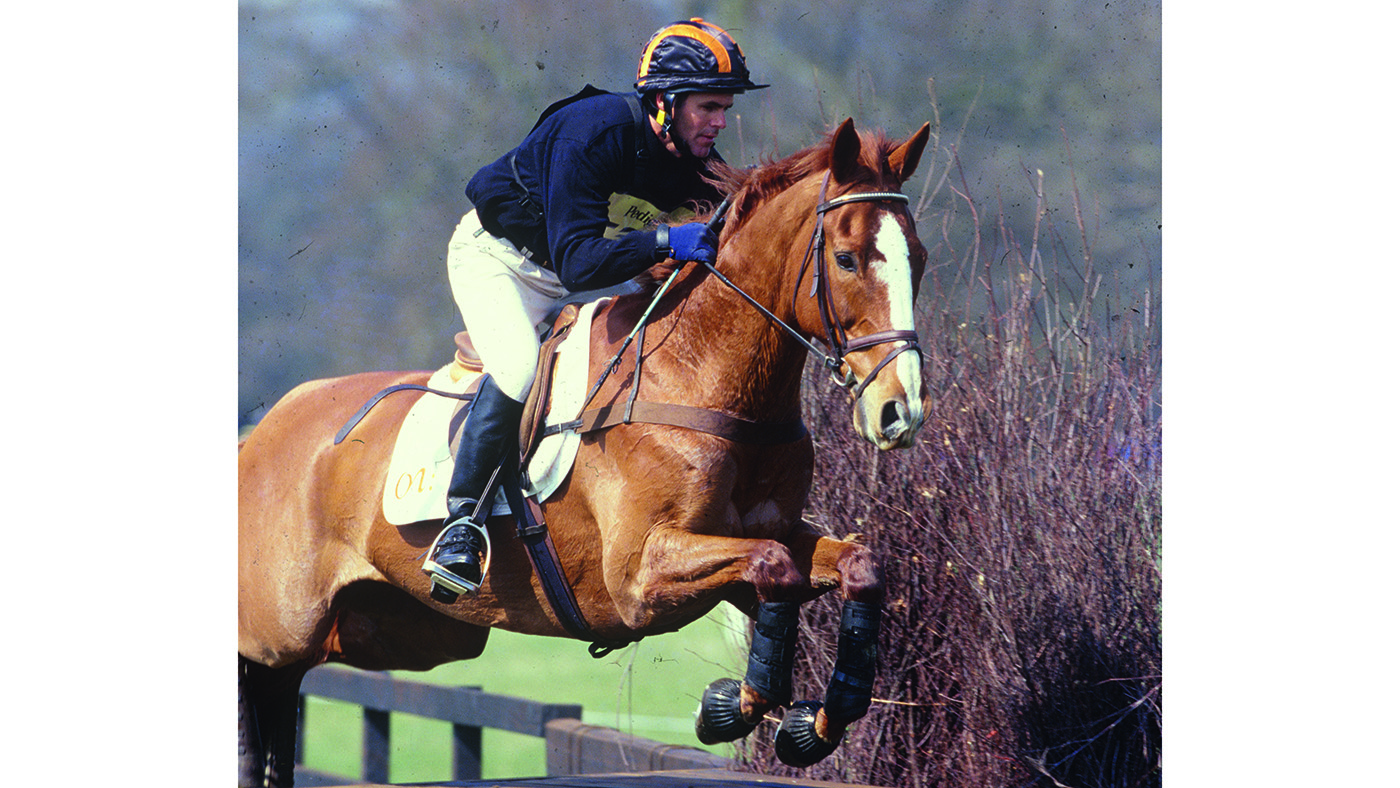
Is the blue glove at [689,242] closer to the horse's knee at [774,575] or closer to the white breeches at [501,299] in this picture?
the white breeches at [501,299]

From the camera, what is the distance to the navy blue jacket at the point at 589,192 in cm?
380

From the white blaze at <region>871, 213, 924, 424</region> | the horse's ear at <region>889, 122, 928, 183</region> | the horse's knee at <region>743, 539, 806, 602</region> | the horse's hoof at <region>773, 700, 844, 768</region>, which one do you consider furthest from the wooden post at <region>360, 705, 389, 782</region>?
the horse's ear at <region>889, 122, 928, 183</region>

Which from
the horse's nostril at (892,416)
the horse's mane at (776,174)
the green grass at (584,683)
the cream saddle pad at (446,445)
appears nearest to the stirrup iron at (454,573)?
the cream saddle pad at (446,445)

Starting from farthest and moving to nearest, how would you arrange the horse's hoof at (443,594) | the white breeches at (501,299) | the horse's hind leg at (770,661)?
the horse's hoof at (443,594) < the white breeches at (501,299) < the horse's hind leg at (770,661)

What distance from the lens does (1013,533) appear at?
14.9ft

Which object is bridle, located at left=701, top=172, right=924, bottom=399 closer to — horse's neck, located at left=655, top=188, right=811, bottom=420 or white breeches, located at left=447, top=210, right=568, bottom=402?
horse's neck, located at left=655, top=188, right=811, bottom=420

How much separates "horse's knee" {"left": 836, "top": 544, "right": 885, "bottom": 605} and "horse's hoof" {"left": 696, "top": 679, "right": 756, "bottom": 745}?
45cm

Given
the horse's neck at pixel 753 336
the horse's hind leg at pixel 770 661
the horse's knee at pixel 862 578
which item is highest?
the horse's neck at pixel 753 336

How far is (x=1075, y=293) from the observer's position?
15.4 feet

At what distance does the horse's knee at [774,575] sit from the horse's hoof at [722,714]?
14.6 inches

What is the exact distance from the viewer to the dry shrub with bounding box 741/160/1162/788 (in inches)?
174

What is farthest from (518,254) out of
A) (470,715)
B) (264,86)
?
(470,715)
